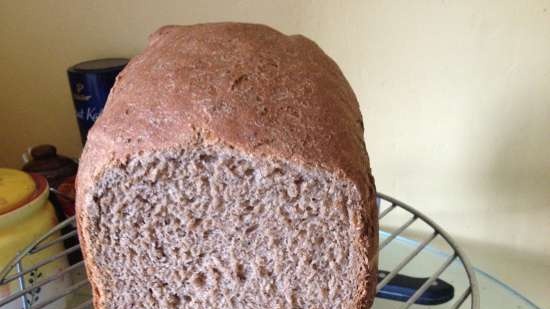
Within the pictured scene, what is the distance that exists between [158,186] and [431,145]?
639 millimetres

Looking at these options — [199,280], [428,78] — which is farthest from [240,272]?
[428,78]

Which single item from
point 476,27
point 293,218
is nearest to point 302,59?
point 293,218

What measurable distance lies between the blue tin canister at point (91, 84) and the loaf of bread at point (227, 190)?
0.34m

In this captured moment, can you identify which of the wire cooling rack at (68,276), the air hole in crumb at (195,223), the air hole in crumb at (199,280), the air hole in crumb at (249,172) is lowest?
the wire cooling rack at (68,276)

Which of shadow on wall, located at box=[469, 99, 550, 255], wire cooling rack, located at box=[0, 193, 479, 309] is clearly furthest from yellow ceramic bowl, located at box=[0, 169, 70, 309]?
shadow on wall, located at box=[469, 99, 550, 255]

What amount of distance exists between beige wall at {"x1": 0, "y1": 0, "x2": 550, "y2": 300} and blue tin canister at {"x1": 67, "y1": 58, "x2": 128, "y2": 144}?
75 mm

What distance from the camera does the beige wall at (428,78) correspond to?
102 centimetres

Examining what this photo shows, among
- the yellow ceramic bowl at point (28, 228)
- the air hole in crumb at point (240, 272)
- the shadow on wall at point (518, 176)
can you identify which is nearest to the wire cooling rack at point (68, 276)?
Answer: the yellow ceramic bowl at point (28, 228)

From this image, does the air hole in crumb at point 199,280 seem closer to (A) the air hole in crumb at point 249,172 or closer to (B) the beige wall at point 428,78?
(A) the air hole in crumb at point 249,172

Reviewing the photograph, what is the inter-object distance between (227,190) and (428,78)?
1.84 feet

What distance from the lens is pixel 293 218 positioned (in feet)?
2.20

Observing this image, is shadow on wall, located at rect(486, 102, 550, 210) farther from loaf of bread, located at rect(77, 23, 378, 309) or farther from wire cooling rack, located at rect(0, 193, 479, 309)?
loaf of bread, located at rect(77, 23, 378, 309)

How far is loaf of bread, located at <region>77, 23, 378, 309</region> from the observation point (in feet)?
2.09

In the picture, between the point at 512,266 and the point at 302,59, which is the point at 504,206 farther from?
the point at 302,59
